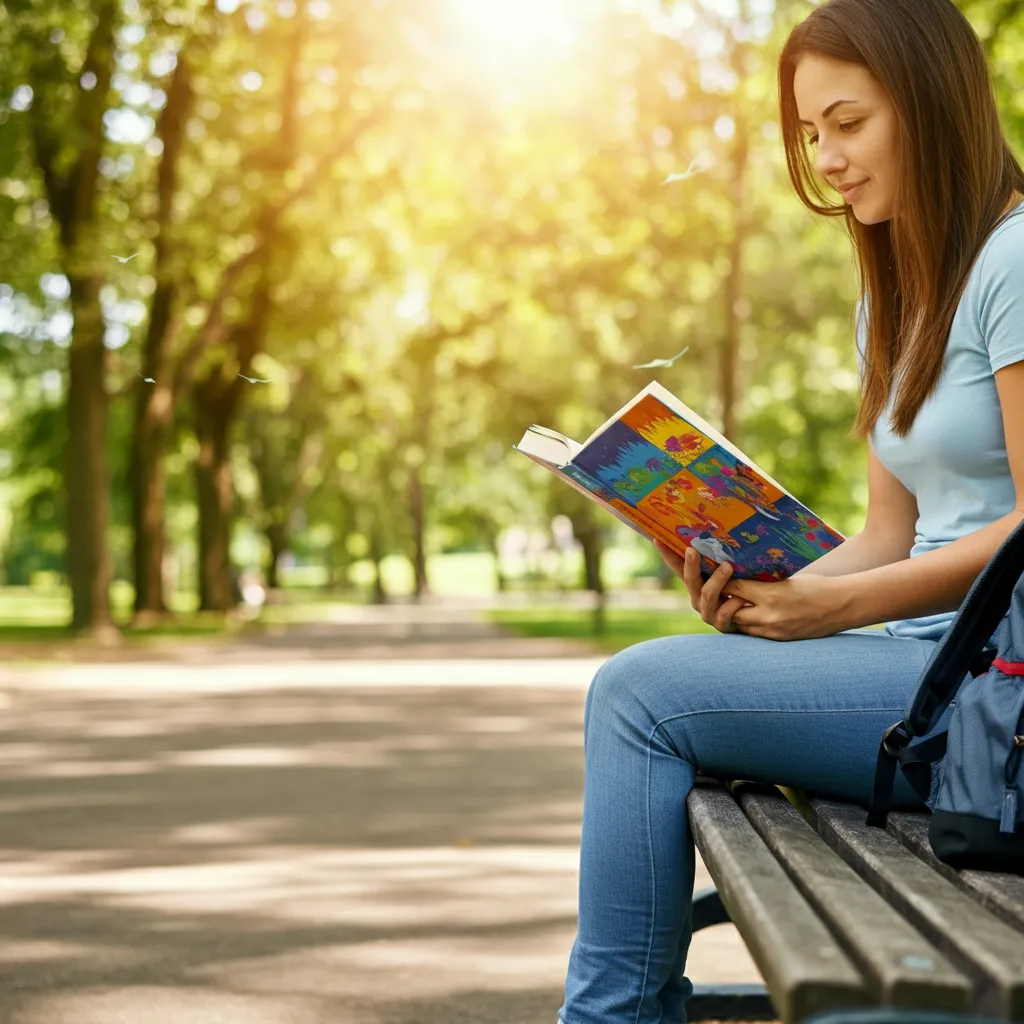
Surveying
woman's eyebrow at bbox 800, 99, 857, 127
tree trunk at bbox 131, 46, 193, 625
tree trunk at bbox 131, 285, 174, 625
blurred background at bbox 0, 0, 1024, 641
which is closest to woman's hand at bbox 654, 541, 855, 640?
woman's eyebrow at bbox 800, 99, 857, 127

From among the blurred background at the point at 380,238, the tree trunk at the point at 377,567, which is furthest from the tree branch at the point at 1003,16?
the tree trunk at the point at 377,567

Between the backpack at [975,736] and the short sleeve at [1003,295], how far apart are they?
1.35ft

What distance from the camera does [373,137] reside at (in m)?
21.6

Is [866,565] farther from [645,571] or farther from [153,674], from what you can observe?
[645,571]

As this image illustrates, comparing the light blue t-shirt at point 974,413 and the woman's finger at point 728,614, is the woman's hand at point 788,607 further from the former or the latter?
the light blue t-shirt at point 974,413

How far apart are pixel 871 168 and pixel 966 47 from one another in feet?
0.76

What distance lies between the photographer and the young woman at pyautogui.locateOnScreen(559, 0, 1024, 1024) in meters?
2.39

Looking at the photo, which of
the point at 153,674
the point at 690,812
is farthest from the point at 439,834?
the point at 153,674

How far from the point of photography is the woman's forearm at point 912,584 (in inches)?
99.3

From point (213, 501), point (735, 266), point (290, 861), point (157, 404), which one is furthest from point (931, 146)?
point (213, 501)

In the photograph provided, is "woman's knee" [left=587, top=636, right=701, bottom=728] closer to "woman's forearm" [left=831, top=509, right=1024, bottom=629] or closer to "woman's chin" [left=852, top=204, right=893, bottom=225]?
"woman's forearm" [left=831, top=509, right=1024, bottom=629]

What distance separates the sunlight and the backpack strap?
15079 millimetres

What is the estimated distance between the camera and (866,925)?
1.66 m

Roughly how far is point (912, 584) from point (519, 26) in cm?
1606
